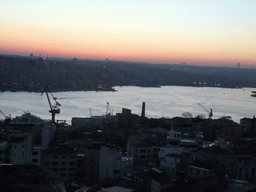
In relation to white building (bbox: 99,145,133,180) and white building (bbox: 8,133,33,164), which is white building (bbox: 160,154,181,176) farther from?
white building (bbox: 8,133,33,164)

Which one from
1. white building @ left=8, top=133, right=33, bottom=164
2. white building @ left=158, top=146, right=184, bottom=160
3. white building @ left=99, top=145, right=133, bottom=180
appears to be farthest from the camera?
white building @ left=158, top=146, right=184, bottom=160

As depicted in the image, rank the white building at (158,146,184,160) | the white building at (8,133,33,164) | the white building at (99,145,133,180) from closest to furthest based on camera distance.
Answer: the white building at (8,133,33,164)
the white building at (99,145,133,180)
the white building at (158,146,184,160)

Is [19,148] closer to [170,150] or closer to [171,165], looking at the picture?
[171,165]

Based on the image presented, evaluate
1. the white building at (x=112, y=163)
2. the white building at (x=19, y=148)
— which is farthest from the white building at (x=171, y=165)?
the white building at (x=19, y=148)

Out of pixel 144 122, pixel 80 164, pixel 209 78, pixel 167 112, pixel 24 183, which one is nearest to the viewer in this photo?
pixel 24 183

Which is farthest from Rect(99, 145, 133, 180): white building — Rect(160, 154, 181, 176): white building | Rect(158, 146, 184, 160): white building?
Rect(158, 146, 184, 160): white building

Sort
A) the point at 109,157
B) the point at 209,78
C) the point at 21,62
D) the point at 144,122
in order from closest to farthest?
the point at 109,157, the point at 144,122, the point at 21,62, the point at 209,78

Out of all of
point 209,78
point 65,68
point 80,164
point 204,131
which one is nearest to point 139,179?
point 80,164

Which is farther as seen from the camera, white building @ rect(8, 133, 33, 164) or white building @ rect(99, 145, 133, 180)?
white building @ rect(99, 145, 133, 180)

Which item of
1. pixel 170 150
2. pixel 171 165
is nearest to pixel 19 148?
pixel 171 165

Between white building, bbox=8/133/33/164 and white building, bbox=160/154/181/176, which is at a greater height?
white building, bbox=8/133/33/164

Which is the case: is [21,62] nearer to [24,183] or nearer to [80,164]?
[80,164]
